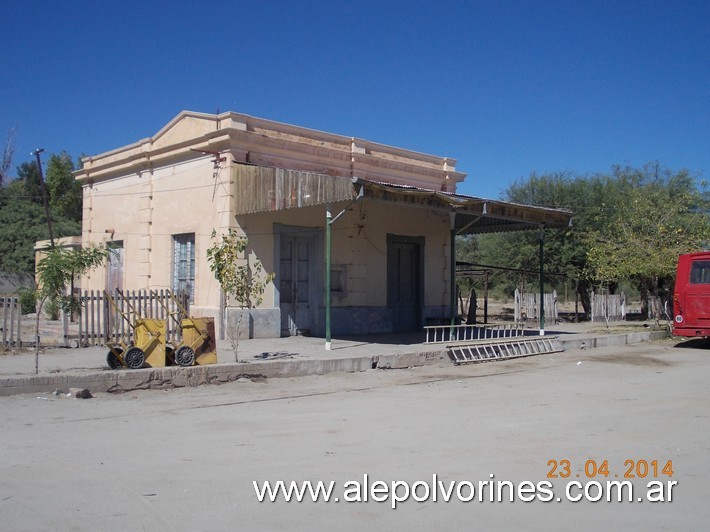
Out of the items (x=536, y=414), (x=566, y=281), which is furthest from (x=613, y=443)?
(x=566, y=281)

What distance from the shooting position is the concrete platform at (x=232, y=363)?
32.8 ft

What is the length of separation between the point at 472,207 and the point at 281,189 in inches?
179

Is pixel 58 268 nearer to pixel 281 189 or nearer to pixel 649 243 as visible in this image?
pixel 281 189

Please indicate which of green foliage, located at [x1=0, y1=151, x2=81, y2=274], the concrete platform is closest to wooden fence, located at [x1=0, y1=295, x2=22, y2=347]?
the concrete platform

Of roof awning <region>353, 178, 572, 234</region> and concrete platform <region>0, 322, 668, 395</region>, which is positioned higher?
roof awning <region>353, 178, 572, 234</region>

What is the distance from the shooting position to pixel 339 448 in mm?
6742

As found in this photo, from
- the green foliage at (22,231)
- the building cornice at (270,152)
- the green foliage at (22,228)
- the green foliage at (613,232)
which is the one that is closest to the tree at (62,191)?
the green foliage at (22,228)

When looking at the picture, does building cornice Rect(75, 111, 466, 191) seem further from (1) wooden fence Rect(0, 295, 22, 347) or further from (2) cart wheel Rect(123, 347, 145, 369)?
(2) cart wheel Rect(123, 347, 145, 369)

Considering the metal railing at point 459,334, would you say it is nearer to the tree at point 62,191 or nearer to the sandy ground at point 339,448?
the sandy ground at point 339,448

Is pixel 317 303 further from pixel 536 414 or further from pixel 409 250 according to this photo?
pixel 536 414

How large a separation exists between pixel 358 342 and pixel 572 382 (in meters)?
5.89

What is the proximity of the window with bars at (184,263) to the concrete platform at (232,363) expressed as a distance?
2625 millimetres

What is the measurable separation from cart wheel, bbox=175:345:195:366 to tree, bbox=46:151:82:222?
116ft

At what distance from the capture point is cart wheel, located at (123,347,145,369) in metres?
10.8
